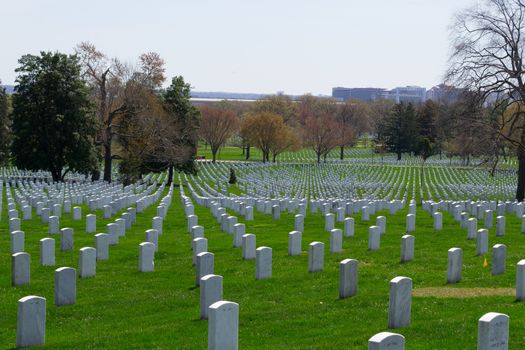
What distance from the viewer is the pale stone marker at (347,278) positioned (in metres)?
11.7

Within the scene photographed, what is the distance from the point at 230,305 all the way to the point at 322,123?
88.6 m

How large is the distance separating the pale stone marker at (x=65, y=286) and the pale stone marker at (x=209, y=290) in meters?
2.43

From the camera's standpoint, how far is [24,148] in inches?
1870

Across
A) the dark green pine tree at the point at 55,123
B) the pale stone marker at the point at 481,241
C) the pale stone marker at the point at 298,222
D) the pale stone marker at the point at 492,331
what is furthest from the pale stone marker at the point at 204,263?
the dark green pine tree at the point at 55,123

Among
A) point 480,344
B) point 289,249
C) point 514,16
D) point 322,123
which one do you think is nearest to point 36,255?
point 289,249

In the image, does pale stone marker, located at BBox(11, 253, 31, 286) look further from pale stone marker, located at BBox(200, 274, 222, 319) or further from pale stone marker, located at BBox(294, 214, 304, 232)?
pale stone marker, located at BBox(294, 214, 304, 232)

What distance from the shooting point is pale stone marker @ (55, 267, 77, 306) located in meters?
11.4

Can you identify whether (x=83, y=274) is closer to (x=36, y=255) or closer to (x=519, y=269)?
(x=36, y=255)

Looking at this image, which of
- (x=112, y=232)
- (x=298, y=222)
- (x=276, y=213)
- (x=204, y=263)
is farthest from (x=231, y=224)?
(x=204, y=263)

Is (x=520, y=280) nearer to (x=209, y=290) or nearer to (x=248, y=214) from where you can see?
(x=209, y=290)

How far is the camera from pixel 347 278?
1171cm

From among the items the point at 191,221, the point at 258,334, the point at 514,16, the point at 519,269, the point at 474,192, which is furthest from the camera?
the point at 474,192

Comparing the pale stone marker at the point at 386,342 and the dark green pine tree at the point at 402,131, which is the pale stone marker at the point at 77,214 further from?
the dark green pine tree at the point at 402,131

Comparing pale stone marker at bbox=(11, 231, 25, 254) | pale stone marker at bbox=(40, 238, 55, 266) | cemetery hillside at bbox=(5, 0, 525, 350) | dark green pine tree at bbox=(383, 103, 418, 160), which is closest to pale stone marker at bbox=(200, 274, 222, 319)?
cemetery hillside at bbox=(5, 0, 525, 350)
